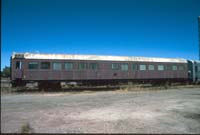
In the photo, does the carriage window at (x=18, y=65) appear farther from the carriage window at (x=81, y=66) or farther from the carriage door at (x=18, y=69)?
the carriage window at (x=81, y=66)

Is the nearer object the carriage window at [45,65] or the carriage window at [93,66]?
the carriage window at [45,65]

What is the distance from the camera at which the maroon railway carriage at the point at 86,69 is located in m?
19.7

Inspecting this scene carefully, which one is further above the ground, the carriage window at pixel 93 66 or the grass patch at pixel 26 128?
the carriage window at pixel 93 66

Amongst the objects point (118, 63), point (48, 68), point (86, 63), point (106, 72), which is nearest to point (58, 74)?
point (48, 68)

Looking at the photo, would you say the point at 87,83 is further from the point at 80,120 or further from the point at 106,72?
the point at 80,120

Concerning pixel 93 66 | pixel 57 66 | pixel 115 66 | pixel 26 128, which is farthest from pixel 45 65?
pixel 26 128

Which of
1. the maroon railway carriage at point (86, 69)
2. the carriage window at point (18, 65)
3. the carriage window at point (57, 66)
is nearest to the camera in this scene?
the carriage window at point (18, 65)

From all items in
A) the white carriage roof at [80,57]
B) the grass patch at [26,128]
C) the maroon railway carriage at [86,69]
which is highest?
the white carriage roof at [80,57]

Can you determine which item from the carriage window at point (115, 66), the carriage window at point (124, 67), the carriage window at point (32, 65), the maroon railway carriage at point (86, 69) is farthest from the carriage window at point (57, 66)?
the carriage window at point (124, 67)

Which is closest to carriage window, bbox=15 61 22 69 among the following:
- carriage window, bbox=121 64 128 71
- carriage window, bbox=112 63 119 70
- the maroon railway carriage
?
the maroon railway carriage

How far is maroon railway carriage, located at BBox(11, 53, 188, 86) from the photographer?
64.7 ft

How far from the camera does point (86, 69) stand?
21906mm

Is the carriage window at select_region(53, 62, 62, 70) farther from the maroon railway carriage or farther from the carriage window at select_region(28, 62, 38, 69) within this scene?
the carriage window at select_region(28, 62, 38, 69)

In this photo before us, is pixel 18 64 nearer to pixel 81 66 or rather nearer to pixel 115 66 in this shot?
pixel 81 66
